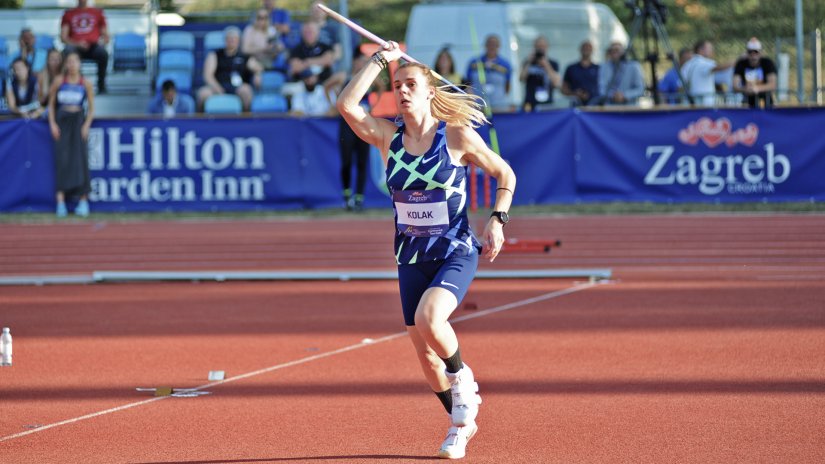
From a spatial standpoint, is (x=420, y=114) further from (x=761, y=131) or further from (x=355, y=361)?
(x=761, y=131)

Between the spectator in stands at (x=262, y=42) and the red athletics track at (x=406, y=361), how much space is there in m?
7.09

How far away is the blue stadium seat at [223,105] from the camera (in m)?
22.1

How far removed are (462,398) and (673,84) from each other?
55.3 feet

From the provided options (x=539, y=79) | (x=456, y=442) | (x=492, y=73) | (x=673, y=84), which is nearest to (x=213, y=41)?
(x=492, y=73)

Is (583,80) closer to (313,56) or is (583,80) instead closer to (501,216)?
(313,56)

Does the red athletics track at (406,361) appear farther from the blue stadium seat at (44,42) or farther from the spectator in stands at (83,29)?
the blue stadium seat at (44,42)

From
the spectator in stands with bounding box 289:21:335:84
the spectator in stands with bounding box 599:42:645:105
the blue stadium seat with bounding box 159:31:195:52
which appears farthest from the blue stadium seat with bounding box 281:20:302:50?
the spectator in stands with bounding box 599:42:645:105

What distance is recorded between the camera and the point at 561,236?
17.4 meters

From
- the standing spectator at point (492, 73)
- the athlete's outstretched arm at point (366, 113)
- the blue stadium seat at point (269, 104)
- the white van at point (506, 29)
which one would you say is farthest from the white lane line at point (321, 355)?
the blue stadium seat at point (269, 104)

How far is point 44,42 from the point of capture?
25312 millimetres

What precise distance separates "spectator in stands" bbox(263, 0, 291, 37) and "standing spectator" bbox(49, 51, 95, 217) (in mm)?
4412

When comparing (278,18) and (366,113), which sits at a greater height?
(366,113)

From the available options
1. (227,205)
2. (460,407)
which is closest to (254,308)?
(460,407)

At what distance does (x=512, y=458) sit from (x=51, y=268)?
36.1 feet
